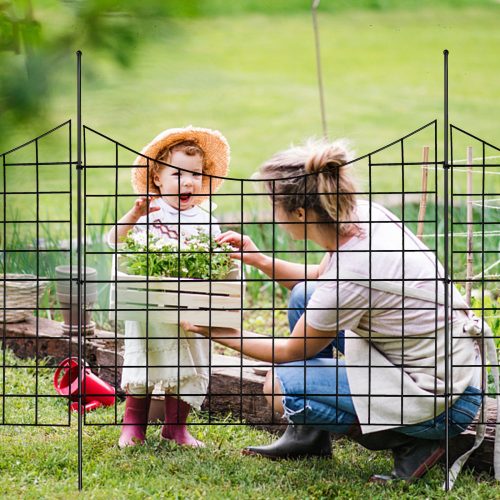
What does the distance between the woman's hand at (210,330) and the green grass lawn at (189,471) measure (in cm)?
25

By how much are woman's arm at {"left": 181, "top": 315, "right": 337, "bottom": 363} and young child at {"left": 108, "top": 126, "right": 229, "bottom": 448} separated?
0.12 meters

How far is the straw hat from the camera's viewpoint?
9.61 feet

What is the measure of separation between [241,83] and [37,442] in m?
12.6

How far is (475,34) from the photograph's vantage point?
52.7ft

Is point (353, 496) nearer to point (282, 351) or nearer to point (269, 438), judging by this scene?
point (282, 351)

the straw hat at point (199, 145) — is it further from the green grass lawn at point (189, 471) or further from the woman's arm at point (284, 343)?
the green grass lawn at point (189, 471)

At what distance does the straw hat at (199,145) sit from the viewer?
2.93 m

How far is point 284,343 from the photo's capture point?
249 cm

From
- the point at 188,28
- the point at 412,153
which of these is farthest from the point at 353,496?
the point at 412,153

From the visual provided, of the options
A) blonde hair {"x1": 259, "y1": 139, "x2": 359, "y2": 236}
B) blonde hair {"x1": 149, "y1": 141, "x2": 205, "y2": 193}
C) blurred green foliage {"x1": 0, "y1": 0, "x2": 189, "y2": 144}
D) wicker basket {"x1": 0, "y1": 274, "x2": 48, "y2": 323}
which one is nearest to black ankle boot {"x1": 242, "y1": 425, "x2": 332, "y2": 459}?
blonde hair {"x1": 259, "y1": 139, "x2": 359, "y2": 236}

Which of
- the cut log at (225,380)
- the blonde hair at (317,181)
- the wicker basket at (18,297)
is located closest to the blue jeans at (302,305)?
the cut log at (225,380)

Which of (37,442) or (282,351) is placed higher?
(282,351)

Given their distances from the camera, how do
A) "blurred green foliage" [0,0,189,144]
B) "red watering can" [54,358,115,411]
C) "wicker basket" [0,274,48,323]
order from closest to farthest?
"blurred green foliage" [0,0,189,144] → "red watering can" [54,358,115,411] → "wicker basket" [0,274,48,323]

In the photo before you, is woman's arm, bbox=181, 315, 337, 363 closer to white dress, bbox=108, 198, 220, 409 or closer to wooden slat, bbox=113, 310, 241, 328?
wooden slat, bbox=113, 310, 241, 328
